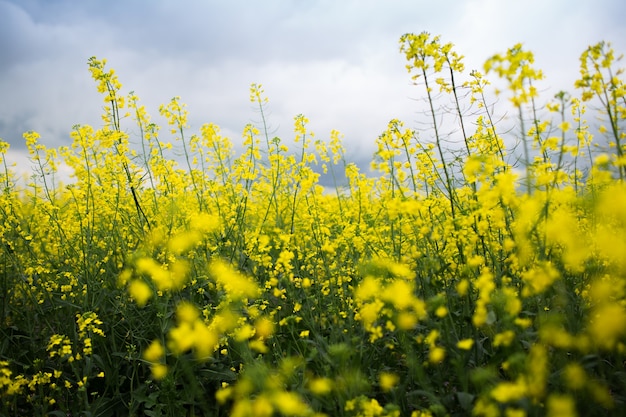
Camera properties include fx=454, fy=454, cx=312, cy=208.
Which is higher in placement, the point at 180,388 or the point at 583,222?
the point at 583,222

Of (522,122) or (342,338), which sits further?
(342,338)

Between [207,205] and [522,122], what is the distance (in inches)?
139

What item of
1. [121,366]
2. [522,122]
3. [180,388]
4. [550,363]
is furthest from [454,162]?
[121,366]

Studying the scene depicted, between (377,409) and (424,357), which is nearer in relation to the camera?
(377,409)

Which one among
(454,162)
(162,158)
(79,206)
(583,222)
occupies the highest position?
(162,158)

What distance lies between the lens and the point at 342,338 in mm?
3035

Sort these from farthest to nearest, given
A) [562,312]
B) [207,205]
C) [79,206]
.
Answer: [207,205] → [79,206] → [562,312]

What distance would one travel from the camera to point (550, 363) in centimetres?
237

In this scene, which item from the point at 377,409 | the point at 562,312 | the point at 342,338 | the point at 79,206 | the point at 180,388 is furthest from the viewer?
the point at 79,206

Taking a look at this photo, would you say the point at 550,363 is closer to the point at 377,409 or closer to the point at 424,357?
the point at 424,357

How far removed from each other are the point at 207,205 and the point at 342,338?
2.58 meters

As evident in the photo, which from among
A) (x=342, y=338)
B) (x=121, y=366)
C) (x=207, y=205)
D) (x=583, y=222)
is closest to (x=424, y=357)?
(x=342, y=338)

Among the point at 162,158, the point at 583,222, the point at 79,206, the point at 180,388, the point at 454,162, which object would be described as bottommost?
the point at 180,388

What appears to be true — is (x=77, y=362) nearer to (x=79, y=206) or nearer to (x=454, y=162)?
(x=79, y=206)
